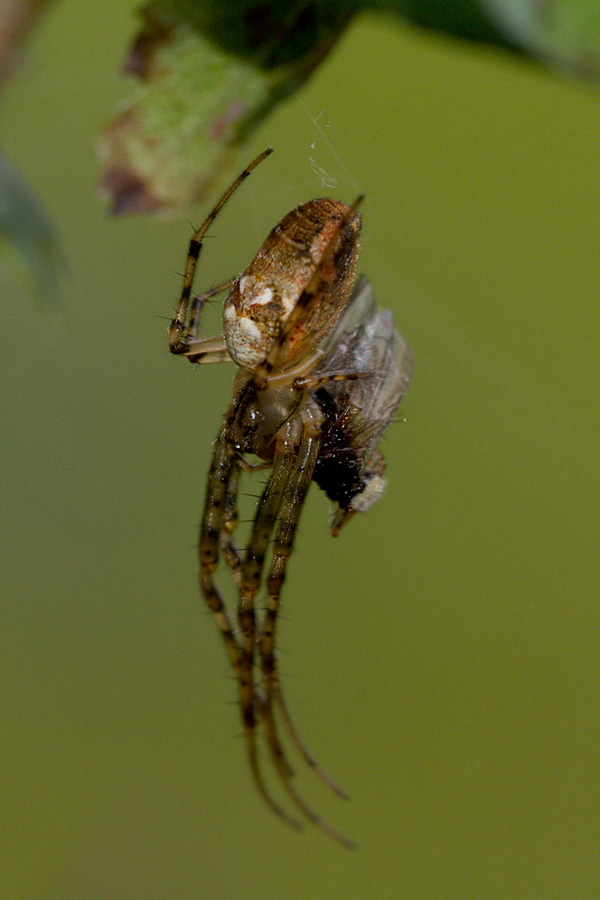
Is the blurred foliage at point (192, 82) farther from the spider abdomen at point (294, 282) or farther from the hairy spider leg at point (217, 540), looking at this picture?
the hairy spider leg at point (217, 540)

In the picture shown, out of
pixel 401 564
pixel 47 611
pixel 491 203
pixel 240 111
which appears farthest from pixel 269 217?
pixel 240 111

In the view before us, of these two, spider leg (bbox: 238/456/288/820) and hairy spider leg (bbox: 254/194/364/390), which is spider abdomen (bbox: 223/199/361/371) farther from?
spider leg (bbox: 238/456/288/820)

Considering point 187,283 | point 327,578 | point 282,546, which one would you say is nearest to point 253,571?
point 282,546

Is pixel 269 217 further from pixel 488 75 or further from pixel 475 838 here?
pixel 475 838

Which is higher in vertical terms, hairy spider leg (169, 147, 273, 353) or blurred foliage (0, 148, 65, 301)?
hairy spider leg (169, 147, 273, 353)

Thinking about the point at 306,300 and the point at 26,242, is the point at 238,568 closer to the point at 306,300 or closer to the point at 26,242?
the point at 306,300

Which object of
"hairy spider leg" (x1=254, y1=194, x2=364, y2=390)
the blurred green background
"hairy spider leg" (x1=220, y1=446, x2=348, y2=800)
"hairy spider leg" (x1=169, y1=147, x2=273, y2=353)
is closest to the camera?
"hairy spider leg" (x1=254, y1=194, x2=364, y2=390)

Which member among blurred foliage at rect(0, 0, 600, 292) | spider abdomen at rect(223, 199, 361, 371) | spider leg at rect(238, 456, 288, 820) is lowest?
spider leg at rect(238, 456, 288, 820)

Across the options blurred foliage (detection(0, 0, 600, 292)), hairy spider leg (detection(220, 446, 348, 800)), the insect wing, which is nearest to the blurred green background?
hairy spider leg (detection(220, 446, 348, 800))
